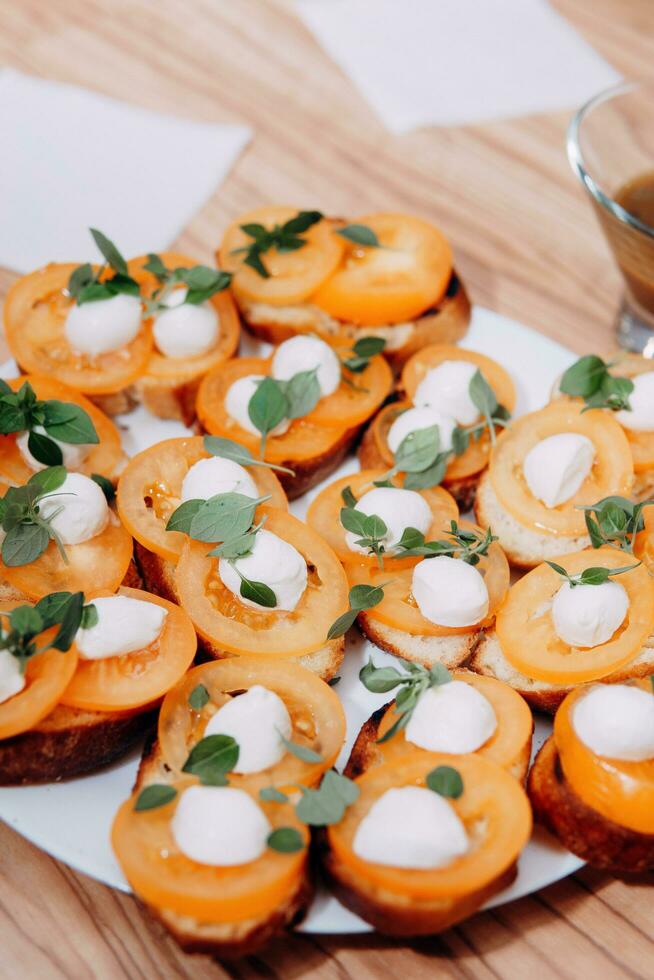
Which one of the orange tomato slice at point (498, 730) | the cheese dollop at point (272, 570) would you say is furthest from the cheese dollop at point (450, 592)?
the cheese dollop at point (272, 570)

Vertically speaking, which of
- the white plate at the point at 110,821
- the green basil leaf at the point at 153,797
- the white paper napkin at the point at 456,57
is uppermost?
the white paper napkin at the point at 456,57

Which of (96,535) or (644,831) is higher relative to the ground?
(96,535)

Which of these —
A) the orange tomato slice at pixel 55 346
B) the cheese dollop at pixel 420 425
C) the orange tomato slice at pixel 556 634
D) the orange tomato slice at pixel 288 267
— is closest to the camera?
the orange tomato slice at pixel 556 634

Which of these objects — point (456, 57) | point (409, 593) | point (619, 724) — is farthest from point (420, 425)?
point (456, 57)

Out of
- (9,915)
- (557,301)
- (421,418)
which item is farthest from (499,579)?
(557,301)

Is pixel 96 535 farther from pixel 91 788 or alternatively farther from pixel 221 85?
pixel 221 85

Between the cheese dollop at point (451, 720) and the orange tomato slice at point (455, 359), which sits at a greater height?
the orange tomato slice at point (455, 359)

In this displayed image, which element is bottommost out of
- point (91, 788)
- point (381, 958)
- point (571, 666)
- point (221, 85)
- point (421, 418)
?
point (381, 958)

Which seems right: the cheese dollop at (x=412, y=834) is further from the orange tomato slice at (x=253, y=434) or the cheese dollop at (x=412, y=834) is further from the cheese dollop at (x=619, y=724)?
the orange tomato slice at (x=253, y=434)
